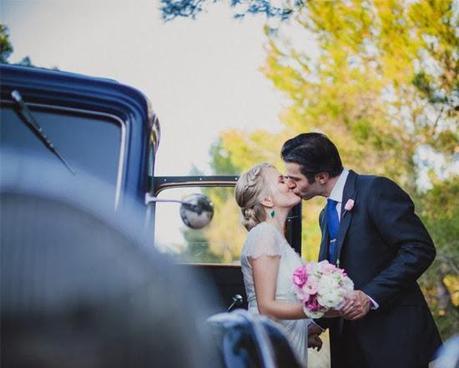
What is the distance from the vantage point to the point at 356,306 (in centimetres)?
273

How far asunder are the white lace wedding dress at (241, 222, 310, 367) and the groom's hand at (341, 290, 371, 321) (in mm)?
241

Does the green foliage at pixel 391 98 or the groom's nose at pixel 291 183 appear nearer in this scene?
the groom's nose at pixel 291 183

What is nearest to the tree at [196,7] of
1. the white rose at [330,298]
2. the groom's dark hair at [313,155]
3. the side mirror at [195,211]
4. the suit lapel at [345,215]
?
the groom's dark hair at [313,155]

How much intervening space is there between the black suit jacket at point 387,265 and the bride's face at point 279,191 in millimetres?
246

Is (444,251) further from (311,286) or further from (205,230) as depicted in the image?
(311,286)

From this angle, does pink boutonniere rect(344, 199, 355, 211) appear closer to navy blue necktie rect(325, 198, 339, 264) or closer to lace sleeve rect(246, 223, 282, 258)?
navy blue necktie rect(325, 198, 339, 264)

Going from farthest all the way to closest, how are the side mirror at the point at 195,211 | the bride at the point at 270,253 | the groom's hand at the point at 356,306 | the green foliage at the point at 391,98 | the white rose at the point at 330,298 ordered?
the green foliage at the point at 391,98 < the bride at the point at 270,253 < the groom's hand at the point at 356,306 < the white rose at the point at 330,298 < the side mirror at the point at 195,211

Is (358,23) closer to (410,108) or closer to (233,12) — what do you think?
(410,108)

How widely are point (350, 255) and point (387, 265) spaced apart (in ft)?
0.57

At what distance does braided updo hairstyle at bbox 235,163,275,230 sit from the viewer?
3.07m

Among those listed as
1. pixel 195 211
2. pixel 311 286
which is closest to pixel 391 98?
pixel 311 286

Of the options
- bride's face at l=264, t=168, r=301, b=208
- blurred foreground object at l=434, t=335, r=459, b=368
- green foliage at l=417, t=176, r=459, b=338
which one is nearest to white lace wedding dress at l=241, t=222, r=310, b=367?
bride's face at l=264, t=168, r=301, b=208

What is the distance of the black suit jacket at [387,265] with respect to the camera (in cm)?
287

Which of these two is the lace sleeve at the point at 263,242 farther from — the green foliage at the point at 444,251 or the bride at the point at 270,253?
the green foliage at the point at 444,251
